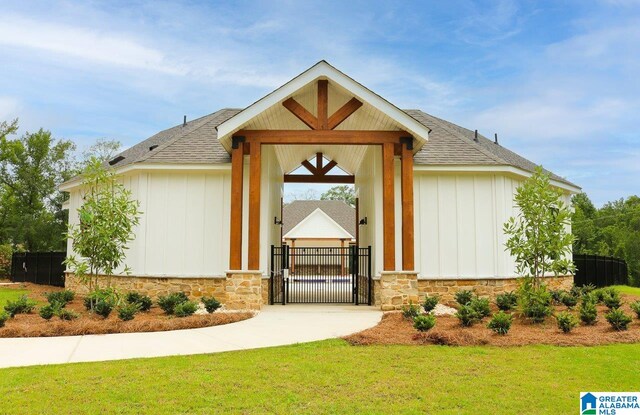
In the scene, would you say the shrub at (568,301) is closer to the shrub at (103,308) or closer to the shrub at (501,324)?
the shrub at (501,324)

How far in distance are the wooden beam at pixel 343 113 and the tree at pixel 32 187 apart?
28.5m

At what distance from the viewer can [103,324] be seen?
29.8 feet

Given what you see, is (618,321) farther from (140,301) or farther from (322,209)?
(322,209)

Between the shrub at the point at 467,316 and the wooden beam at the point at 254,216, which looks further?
the wooden beam at the point at 254,216

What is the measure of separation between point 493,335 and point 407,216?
4.40m

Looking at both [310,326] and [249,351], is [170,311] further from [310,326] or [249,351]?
[249,351]

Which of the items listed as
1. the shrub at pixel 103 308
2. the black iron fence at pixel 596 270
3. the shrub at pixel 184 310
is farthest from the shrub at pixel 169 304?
the black iron fence at pixel 596 270

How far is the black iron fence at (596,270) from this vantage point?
1977cm

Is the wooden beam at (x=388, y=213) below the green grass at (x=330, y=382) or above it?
above

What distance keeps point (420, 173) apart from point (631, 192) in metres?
54.0

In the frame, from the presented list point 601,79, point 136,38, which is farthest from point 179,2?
point 601,79

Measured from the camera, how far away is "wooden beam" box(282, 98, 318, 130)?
1174 centimetres

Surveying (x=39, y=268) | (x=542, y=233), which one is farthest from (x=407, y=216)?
(x=39, y=268)

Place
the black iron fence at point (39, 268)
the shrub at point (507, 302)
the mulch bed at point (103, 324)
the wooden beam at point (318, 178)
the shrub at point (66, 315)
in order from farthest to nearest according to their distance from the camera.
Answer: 1. the black iron fence at point (39, 268)
2. the wooden beam at point (318, 178)
3. the shrub at point (507, 302)
4. the shrub at point (66, 315)
5. the mulch bed at point (103, 324)
